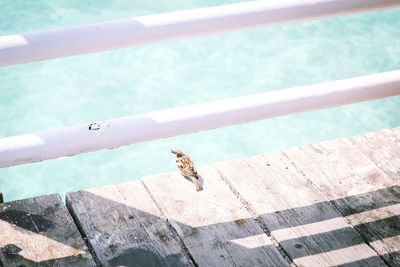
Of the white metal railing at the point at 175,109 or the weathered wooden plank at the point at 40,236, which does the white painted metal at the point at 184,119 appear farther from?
the weathered wooden plank at the point at 40,236

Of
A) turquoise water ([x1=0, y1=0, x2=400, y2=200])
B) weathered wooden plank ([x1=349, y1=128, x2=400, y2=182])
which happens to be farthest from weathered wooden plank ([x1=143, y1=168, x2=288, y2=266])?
turquoise water ([x1=0, y1=0, x2=400, y2=200])

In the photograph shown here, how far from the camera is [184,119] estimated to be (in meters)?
1.29

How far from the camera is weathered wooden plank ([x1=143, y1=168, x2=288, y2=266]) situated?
1343mm

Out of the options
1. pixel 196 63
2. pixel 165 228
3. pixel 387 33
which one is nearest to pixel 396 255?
pixel 165 228

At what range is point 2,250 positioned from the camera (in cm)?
132

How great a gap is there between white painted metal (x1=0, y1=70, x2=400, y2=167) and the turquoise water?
2.66 meters

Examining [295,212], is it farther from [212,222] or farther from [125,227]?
[125,227]

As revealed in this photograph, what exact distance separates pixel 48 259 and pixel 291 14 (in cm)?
84

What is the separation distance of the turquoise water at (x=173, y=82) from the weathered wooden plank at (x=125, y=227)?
7.80ft

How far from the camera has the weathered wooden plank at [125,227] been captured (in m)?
1.33

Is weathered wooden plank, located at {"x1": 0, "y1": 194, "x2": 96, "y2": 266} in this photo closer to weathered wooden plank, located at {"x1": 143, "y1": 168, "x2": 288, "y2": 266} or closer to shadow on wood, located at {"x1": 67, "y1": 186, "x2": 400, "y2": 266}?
shadow on wood, located at {"x1": 67, "y1": 186, "x2": 400, "y2": 266}

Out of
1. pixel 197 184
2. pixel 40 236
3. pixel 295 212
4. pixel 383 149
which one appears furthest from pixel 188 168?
pixel 383 149

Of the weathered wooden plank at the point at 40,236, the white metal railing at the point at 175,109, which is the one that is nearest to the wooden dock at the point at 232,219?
the weathered wooden plank at the point at 40,236

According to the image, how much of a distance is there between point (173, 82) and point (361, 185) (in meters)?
3.24
